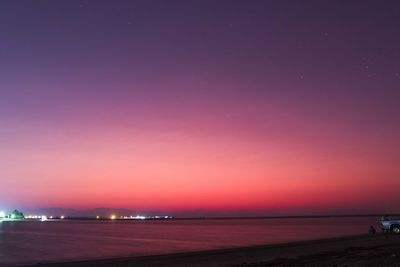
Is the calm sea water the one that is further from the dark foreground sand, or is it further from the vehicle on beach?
the vehicle on beach

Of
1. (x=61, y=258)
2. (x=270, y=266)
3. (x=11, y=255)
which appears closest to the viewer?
(x=270, y=266)

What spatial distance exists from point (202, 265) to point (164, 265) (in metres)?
3.80

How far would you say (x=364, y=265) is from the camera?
2208cm

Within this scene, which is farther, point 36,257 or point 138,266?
point 36,257

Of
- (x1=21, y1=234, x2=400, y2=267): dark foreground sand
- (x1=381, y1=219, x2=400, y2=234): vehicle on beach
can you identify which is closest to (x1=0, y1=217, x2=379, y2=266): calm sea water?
(x1=21, y1=234, x2=400, y2=267): dark foreground sand

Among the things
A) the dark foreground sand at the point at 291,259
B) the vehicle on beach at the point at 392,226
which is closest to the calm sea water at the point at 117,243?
the dark foreground sand at the point at 291,259

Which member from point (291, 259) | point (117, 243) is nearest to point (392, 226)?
point (291, 259)

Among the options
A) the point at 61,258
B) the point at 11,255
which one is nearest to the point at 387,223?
the point at 61,258

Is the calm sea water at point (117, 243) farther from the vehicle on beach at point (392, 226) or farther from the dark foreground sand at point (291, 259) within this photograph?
the vehicle on beach at point (392, 226)

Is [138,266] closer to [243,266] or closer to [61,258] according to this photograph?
[243,266]

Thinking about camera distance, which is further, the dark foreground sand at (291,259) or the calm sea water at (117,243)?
the calm sea water at (117,243)

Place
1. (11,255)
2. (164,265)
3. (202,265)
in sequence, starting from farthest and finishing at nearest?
(11,255), (164,265), (202,265)

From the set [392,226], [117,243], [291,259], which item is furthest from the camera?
[117,243]

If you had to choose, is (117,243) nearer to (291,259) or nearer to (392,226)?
(392,226)
